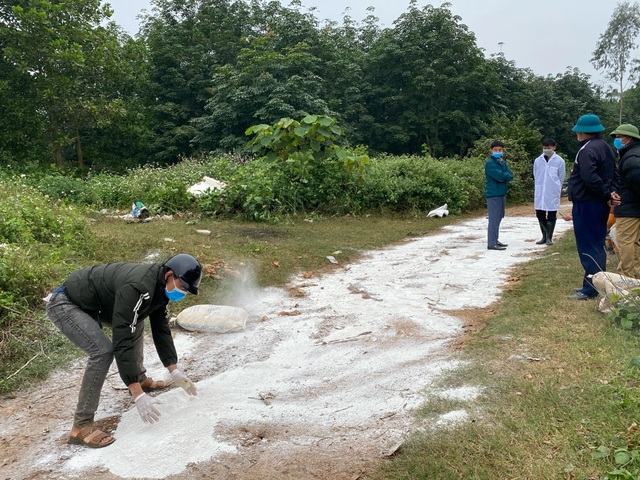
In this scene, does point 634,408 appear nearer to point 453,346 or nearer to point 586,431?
point 586,431

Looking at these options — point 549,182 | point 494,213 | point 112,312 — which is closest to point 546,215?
point 549,182

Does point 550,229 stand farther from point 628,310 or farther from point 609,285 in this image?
point 628,310

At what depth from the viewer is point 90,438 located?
3395 mm

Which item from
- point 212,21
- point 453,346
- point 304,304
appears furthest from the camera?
point 212,21

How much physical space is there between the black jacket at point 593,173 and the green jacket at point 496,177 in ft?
9.72

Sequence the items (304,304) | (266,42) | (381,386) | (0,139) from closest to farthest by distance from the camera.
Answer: (381,386), (304,304), (0,139), (266,42)

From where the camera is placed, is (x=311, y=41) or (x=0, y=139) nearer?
(x=0, y=139)

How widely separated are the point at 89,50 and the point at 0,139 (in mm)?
5090

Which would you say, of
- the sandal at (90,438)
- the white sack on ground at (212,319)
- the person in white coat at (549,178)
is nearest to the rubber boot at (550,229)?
the person in white coat at (549,178)

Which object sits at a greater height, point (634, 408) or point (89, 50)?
point (89, 50)

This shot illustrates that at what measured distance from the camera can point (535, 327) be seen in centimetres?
464

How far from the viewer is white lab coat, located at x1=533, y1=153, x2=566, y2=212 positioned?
27.8ft

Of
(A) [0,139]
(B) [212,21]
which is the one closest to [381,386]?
(A) [0,139]

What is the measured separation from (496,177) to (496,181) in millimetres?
126
